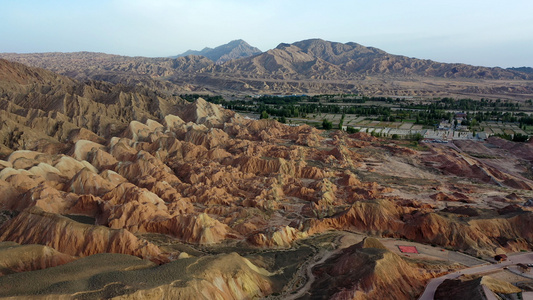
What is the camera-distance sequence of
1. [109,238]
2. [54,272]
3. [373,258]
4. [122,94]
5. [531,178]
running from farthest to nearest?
1. [122,94]
2. [531,178]
3. [109,238]
4. [373,258]
5. [54,272]

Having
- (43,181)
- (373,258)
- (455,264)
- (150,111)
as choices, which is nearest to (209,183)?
(43,181)

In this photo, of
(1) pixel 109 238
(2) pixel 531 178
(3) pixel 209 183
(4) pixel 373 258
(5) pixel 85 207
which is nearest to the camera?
(4) pixel 373 258

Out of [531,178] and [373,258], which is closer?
[373,258]

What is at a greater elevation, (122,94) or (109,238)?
(122,94)

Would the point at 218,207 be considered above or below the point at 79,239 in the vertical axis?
below

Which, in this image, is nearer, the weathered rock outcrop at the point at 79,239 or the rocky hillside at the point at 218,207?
the rocky hillside at the point at 218,207

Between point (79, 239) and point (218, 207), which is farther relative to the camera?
point (218, 207)

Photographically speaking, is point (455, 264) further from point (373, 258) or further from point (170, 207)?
point (170, 207)

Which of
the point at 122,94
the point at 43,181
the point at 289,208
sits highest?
the point at 122,94

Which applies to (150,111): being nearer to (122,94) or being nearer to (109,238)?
(122,94)

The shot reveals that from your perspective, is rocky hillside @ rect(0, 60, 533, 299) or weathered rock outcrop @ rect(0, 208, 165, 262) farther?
weathered rock outcrop @ rect(0, 208, 165, 262)
